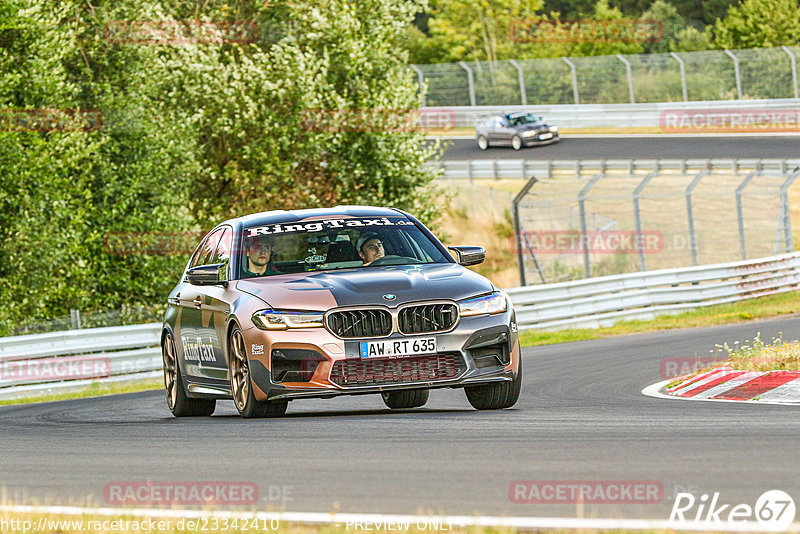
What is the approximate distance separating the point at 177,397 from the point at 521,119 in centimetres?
4095

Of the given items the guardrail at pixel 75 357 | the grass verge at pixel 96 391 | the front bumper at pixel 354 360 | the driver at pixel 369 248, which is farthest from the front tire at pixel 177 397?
the guardrail at pixel 75 357

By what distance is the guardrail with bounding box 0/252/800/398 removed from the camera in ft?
59.4

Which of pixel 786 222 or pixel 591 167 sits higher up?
pixel 786 222

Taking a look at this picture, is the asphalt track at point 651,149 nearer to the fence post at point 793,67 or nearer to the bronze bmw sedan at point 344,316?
the fence post at point 793,67

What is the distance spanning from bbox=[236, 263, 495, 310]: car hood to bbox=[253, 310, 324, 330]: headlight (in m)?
0.05

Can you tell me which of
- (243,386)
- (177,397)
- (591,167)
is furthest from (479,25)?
(243,386)

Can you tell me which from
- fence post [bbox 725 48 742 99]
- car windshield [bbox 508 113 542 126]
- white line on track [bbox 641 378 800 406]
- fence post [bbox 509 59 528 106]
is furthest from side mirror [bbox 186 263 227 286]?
fence post [bbox 509 59 528 106]

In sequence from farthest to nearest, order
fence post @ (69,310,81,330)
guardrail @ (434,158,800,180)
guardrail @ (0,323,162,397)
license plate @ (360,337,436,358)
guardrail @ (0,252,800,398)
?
guardrail @ (434,158,800,180), fence post @ (69,310,81,330), guardrail @ (0,252,800,398), guardrail @ (0,323,162,397), license plate @ (360,337,436,358)

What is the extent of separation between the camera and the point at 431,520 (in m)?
5.12

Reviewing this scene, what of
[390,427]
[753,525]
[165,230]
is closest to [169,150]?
[165,230]

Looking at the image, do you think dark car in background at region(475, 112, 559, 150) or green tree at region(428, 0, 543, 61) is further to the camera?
green tree at region(428, 0, 543, 61)

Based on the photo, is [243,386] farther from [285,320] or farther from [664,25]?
[664,25]

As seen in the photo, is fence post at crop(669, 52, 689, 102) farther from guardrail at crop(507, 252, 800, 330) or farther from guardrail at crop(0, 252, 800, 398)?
guardrail at crop(507, 252, 800, 330)

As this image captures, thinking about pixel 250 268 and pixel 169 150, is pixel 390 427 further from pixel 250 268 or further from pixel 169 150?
pixel 169 150
